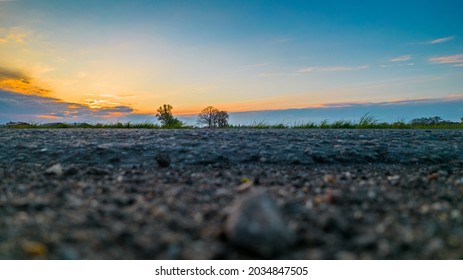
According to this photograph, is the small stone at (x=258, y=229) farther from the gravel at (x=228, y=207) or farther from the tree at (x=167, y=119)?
the tree at (x=167, y=119)

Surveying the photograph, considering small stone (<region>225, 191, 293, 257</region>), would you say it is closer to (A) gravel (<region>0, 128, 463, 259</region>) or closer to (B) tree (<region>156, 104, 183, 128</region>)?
(A) gravel (<region>0, 128, 463, 259</region>)

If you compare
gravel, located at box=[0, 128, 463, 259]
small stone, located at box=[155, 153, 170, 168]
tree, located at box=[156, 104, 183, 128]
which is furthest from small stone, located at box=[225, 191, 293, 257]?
tree, located at box=[156, 104, 183, 128]

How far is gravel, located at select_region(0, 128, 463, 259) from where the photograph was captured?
1.68m

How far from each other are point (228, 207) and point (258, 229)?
63 cm

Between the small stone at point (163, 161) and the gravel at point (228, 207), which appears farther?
the small stone at point (163, 161)

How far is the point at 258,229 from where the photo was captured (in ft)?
5.31

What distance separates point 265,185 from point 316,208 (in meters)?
0.79

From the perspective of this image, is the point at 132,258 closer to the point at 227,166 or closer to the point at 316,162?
the point at 227,166

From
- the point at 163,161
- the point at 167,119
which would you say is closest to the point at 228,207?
the point at 163,161

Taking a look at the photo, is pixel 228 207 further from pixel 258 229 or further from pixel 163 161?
pixel 163 161

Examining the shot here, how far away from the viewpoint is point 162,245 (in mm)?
1712

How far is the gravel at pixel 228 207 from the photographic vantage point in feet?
5.51

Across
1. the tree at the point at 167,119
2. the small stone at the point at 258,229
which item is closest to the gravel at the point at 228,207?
the small stone at the point at 258,229
